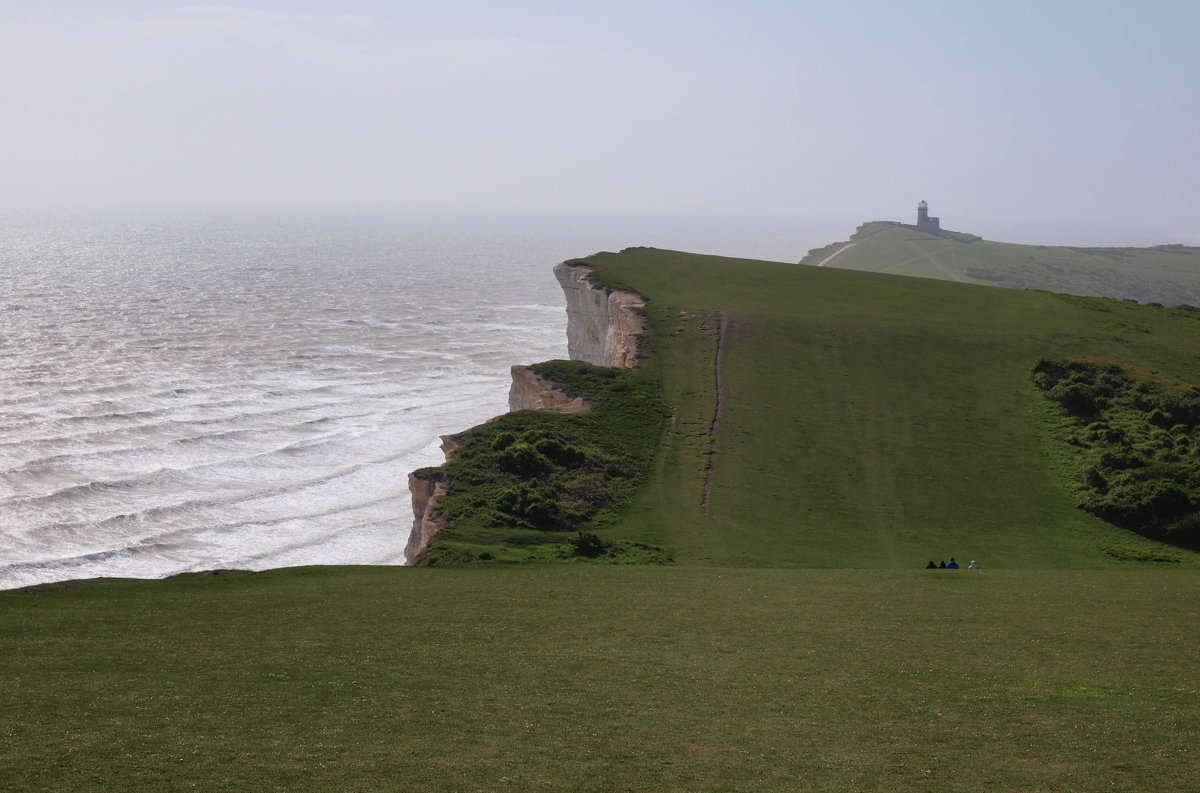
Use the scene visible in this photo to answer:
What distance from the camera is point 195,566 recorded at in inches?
1420

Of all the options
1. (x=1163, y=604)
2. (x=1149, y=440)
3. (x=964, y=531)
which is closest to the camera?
(x=1163, y=604)

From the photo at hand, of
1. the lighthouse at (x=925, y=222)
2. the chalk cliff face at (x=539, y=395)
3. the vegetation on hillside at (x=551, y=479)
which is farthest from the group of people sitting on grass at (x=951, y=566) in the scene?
the lighthouse at (x=925, y=222)

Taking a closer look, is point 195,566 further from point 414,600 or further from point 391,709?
point 391,709

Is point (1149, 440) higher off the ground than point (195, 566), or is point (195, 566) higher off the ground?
point (1149, 440)

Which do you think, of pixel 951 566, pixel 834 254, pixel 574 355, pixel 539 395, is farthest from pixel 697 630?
pixel 834 254

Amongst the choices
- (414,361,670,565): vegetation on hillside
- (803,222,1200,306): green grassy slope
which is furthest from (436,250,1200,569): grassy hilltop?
(803,222,1200,306): green grassy slope

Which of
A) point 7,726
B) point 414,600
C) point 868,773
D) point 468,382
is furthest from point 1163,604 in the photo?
point 468,382

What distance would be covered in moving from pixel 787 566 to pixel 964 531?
25.8ft

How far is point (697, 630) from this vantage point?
63.4 ft

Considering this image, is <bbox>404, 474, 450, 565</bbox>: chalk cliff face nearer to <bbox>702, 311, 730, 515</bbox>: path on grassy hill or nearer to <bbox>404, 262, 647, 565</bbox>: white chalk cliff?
<bbox>404, 262, 647, 565</bbox>: white chalk cliff

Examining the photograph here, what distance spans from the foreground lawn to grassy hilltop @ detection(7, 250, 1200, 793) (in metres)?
0.07

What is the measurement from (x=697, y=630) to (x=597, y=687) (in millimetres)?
4081

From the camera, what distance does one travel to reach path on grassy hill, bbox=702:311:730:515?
3591cm

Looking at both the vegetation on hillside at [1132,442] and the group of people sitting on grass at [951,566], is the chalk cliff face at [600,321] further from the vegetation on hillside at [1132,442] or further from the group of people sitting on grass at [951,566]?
the group of people sitting on grass at [951,566]
